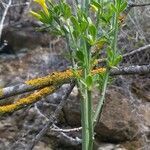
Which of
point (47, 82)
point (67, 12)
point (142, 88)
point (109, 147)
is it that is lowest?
point (109, 147)

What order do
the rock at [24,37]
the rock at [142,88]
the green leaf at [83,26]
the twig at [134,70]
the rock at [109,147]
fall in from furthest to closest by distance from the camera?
the rock at [24,37]
the rock at [142,88]
the rock at [109,147]
the twig at [134,70]
the green leaf at [83,26]

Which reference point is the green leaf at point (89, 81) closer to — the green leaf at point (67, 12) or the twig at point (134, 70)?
the green leaf at point (67, 12)

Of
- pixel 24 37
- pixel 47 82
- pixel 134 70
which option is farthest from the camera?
pixel 24 37

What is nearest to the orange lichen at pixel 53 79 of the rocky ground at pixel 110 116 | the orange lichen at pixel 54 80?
the orange lichen at pixel 54 80

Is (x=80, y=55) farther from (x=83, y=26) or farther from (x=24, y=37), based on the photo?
(x=24, y=37)

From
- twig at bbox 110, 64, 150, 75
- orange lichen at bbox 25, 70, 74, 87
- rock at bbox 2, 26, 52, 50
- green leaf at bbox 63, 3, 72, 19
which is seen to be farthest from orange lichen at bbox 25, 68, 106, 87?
rock at bbox 2, 26, 52, 50

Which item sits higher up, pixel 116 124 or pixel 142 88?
→ pixel 142 88

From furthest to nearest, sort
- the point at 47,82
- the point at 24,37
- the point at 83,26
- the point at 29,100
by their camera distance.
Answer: the point at 24,37
the point at 29,100
the point at 47,82
the point at 83,26

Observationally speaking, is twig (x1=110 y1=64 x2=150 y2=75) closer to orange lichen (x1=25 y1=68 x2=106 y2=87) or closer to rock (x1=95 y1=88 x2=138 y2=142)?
orange lichen (x1=25 y1=68 x2=106 y2=87)

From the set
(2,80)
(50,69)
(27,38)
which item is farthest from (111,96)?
(27,38)

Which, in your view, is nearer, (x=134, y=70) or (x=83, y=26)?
(x=83, y=26)

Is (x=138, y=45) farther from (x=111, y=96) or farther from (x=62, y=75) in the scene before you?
(x=62, y=75)

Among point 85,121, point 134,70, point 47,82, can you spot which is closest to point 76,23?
point 85,121
